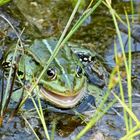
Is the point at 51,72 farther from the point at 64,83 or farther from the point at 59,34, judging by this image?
the point at 59,34

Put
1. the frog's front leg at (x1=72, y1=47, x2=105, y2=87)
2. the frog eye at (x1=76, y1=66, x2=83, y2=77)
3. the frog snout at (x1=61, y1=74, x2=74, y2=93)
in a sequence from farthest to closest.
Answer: the frog's front leg at (x1=72, y1=47, x2=105, y2=87) < the frog eye at (x1=76, y1=66, x2=83, y2=77) < the frog snout at (x1=61, y1=74, x2=74, y2=93)

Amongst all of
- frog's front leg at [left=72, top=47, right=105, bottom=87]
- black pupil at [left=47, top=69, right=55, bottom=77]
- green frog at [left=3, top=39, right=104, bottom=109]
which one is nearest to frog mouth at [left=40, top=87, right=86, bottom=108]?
green frog at [left=3, top=39, right=104, bottom=109]

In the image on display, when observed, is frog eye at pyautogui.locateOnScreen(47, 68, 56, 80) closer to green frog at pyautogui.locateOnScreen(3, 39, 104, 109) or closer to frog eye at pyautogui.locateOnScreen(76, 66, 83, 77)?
green frog at pyautogui.locateOnScreen(3, 39, 104, 109)

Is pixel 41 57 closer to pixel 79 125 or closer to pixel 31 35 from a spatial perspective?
pixel 79 125

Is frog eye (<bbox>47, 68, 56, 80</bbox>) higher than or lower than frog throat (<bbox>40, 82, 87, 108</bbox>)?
higher

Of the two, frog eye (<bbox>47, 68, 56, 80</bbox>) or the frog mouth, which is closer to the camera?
the frog mouth

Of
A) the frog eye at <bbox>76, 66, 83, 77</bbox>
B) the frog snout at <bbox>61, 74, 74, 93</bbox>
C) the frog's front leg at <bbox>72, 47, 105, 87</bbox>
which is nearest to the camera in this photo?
the frog snout at <bbox>61, 74, 74, 93</bbox>

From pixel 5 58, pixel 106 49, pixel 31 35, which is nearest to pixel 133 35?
pixel 106 49

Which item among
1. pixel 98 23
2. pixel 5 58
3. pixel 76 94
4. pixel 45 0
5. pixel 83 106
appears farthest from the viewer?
pixel 45 0
